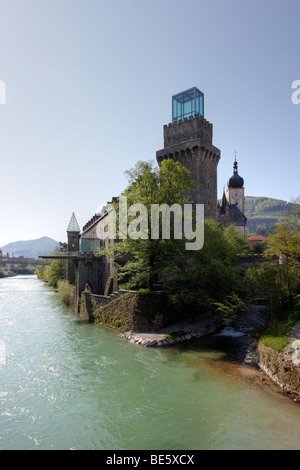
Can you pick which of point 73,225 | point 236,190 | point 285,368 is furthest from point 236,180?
point 285,368

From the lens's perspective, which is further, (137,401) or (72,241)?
(72,241)

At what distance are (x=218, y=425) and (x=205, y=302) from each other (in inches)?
509

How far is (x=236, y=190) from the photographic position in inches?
3305

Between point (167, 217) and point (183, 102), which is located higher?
point (183, 102)

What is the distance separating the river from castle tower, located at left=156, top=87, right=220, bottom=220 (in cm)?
2003

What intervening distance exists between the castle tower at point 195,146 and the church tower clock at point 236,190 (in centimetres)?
4940

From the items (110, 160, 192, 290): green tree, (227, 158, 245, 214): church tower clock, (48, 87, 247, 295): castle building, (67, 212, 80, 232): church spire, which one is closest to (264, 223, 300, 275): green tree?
(110, 160, 192, 290): green tree

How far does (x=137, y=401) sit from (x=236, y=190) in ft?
260

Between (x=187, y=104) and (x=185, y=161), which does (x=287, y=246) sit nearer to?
(x=185, y=161)

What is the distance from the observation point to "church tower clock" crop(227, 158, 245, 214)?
3280 inches
